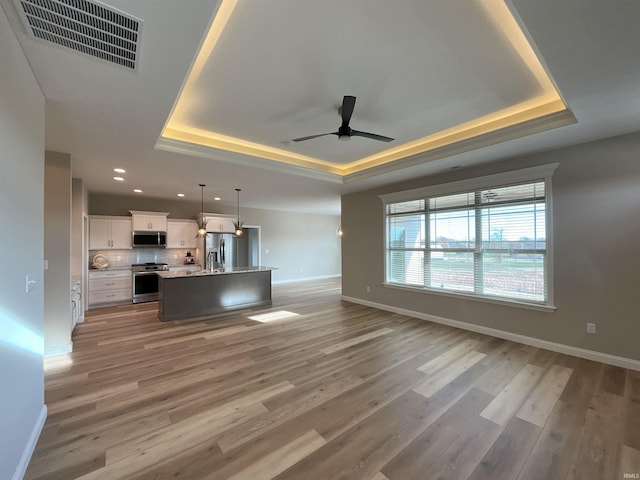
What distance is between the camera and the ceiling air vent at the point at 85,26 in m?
1.46

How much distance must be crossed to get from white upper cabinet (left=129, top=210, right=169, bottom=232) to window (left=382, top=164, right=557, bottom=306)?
219 inches

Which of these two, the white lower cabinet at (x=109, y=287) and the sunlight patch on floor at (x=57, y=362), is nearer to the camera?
the sunlight patch on floor at (x=57, y=362)

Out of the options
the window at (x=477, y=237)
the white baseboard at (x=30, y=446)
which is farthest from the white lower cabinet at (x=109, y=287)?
the window at (x=477, y=237)

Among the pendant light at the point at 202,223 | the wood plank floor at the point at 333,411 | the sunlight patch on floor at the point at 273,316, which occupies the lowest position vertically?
the sunlight patch on floor at the point at 273,316

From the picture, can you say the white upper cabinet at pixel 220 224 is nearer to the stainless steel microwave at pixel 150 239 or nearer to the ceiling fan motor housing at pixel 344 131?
the stainless steel microwave at pixel 150 239

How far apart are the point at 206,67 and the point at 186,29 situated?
78 centimetres

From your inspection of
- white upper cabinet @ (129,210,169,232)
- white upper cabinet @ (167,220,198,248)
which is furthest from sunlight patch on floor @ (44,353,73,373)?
white upper cabinet @ (167,220,198,248)

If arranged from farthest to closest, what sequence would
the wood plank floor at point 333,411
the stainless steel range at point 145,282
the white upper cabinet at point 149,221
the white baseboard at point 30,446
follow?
1. the white upper cabinet at point 149,221
2. the stainless steel range at point 145,282
3. the wood plank floor at point 333,411
4. the white baseboard at point 30,446

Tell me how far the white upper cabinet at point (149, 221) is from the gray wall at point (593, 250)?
284 inches

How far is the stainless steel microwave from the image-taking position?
6.54 metres

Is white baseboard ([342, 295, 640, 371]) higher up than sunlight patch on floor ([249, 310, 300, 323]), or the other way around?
white baseboard ([342, 295, 640, 371])

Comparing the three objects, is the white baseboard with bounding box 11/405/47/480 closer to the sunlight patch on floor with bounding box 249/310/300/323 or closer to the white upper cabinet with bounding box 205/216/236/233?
Result: the sunlight patch on floor with bounding box 249/310/300/323

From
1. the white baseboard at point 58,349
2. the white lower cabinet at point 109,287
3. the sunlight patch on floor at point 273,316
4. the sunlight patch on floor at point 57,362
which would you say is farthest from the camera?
the white lower cabinet at point 109,287

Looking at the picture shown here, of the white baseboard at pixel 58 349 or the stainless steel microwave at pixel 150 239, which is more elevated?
the stainless steel microwave at pixel 150 239
